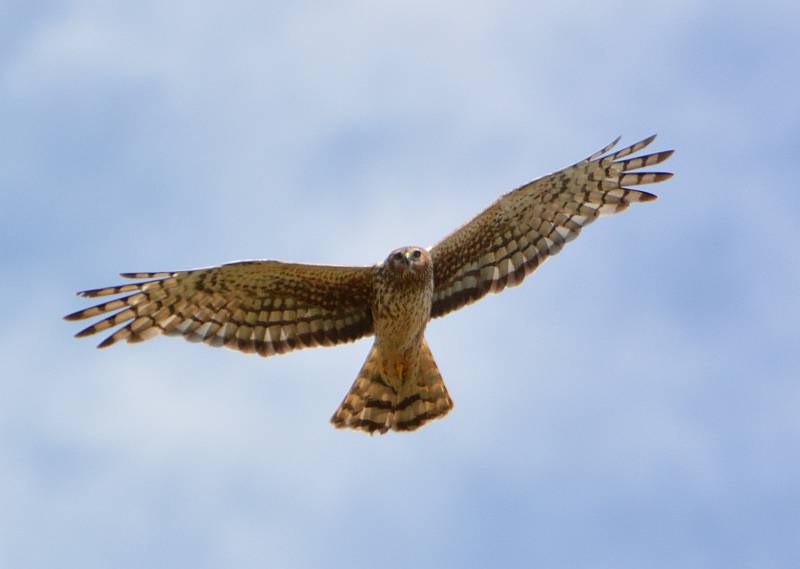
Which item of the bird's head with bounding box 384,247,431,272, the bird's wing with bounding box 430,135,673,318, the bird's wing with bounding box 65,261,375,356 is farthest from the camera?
the bird's wing with bounding box 430,135,673,318

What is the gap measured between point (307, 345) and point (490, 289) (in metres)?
1.56

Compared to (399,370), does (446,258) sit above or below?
above

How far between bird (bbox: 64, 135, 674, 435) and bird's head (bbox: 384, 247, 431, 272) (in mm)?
232

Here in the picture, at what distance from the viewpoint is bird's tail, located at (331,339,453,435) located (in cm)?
1434

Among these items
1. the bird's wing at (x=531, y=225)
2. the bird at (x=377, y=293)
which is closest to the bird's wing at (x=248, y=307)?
the bird at (x=377, y=293)

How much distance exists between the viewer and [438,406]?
565 inches

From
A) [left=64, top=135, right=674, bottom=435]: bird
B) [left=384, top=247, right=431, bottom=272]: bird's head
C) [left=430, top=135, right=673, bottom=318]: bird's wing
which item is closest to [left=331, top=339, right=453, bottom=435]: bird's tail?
[left=64, top=135, right=674, bottom=435]: bird

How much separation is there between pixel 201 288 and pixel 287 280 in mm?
687

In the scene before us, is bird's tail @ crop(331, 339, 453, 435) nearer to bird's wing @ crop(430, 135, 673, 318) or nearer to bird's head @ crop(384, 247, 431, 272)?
bird's wing @ crop(430, 135, 673, 318)

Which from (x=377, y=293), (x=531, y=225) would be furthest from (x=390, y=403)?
(x=531, y=225)

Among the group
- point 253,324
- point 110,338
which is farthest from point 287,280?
point 110,338

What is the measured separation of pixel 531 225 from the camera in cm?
1444

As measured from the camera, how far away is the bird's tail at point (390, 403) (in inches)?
564

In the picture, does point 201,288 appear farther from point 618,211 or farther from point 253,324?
point 618,211
